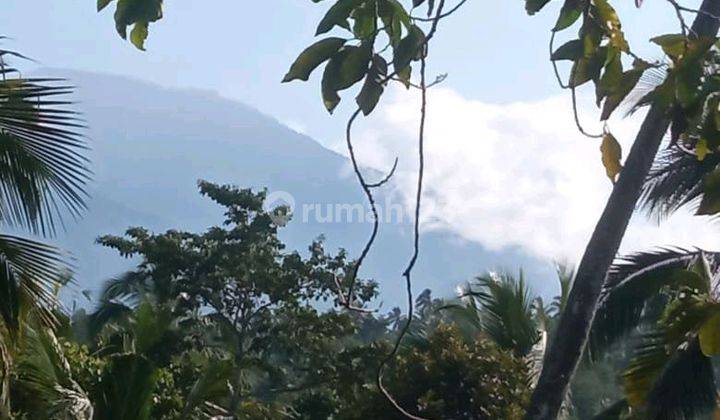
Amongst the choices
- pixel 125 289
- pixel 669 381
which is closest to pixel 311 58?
pixel 669 381

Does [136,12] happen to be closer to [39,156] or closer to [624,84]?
[624,84]

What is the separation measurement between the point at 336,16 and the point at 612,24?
56cm

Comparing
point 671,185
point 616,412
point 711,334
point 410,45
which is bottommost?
point 711,334

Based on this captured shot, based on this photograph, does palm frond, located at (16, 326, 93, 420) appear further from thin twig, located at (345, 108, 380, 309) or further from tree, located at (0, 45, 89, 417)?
thin twig, located at (345, 108, 380, 309)

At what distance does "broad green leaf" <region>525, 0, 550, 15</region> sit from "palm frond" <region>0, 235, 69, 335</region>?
12.5 ft

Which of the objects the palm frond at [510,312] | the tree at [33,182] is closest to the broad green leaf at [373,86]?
the tree at [33,182]

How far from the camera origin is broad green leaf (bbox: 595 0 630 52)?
2055 mm

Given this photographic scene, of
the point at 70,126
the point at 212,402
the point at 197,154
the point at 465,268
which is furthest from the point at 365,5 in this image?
the point at 197,154

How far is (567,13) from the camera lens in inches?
79.9

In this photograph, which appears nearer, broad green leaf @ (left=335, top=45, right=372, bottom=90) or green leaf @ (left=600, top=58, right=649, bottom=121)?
broad green leaf @ (left=335, top=45, right=372, bottom=90)

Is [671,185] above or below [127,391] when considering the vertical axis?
above

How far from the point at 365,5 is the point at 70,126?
3620 mm

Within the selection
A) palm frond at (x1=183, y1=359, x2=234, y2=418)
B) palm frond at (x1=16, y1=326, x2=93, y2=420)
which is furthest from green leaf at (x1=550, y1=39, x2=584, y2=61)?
palm frond at (x1=183, y1=359, x2=234, y2=418)

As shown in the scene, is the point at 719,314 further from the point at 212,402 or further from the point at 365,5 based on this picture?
the point at 212,402
